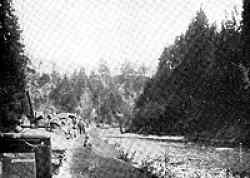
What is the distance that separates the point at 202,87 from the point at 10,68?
2624 cm

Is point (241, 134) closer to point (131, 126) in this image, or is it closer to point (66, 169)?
point (66, 169)

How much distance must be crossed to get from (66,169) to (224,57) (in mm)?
25325

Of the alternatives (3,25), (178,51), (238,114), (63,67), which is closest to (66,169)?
→ (3,25)

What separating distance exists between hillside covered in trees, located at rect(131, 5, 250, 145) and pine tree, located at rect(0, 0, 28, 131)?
18.1 meters

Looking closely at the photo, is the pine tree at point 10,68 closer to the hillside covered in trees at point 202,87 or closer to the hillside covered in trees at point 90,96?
the hillside covered in trees at point 202,87

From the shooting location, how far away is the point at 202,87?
1497 inches

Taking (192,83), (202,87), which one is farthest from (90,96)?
(202,87)

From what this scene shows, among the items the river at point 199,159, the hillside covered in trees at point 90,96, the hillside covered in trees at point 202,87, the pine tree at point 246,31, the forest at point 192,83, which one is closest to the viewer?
the river at point 199,159

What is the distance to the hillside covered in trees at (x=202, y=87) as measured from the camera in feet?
98.0

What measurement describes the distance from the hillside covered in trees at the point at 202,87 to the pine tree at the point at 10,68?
59.5 feet

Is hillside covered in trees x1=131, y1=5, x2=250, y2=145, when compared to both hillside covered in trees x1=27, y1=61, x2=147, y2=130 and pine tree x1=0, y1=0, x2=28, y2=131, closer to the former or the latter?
pine tree x1=0, y1=0, x2=28, y2=131

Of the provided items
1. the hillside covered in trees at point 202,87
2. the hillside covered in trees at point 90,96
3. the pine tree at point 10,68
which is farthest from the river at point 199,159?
the hillside covered in trees at point 90,96

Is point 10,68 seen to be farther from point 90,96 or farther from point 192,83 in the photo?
point 90,96

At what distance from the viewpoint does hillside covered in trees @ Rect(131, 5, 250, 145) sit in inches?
1176
